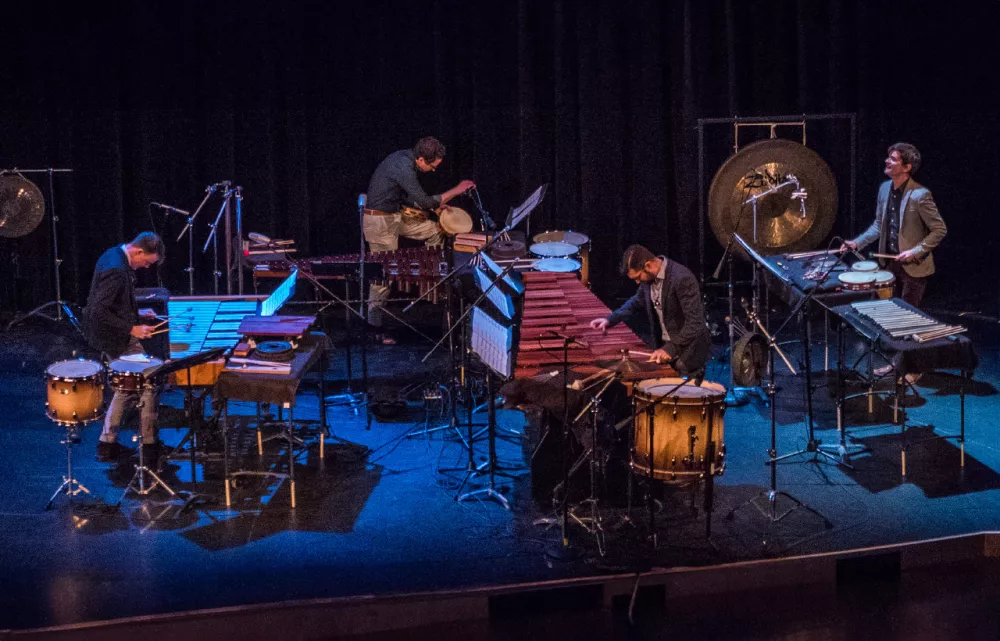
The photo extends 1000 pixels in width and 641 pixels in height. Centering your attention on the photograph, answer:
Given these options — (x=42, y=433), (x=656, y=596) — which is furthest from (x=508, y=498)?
(x=42, y=433)

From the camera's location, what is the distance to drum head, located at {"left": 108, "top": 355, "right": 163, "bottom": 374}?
7.44 meters

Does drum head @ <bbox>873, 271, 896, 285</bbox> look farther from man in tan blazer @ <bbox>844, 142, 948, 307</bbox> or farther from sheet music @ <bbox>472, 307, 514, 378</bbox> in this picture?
sheet music @ <bbox>472, 307, 514, 378</bbox>

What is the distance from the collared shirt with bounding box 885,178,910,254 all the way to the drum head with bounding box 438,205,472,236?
366 centimetres

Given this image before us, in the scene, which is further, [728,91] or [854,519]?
[728,91]

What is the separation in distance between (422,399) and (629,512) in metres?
2.93

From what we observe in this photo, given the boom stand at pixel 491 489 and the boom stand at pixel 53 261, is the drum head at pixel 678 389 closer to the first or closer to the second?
the boom stand at pixel 491 489

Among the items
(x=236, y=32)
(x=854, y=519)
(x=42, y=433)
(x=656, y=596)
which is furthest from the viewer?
(x=236, y=32)

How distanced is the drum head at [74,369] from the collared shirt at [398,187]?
13.4 feet

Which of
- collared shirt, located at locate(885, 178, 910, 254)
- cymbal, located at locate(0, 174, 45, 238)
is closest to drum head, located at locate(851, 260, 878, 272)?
collared shirt, located at locate(885, 178, 910, 254)

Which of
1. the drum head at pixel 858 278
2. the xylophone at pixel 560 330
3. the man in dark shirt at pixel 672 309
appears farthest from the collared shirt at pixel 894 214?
the xylophone at pixel 560 330

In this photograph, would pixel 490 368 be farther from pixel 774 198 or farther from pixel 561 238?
pixel 774 198

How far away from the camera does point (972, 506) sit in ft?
23.7

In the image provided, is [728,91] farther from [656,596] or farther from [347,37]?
[656,596]

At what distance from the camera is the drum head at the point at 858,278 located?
28.3 feet
